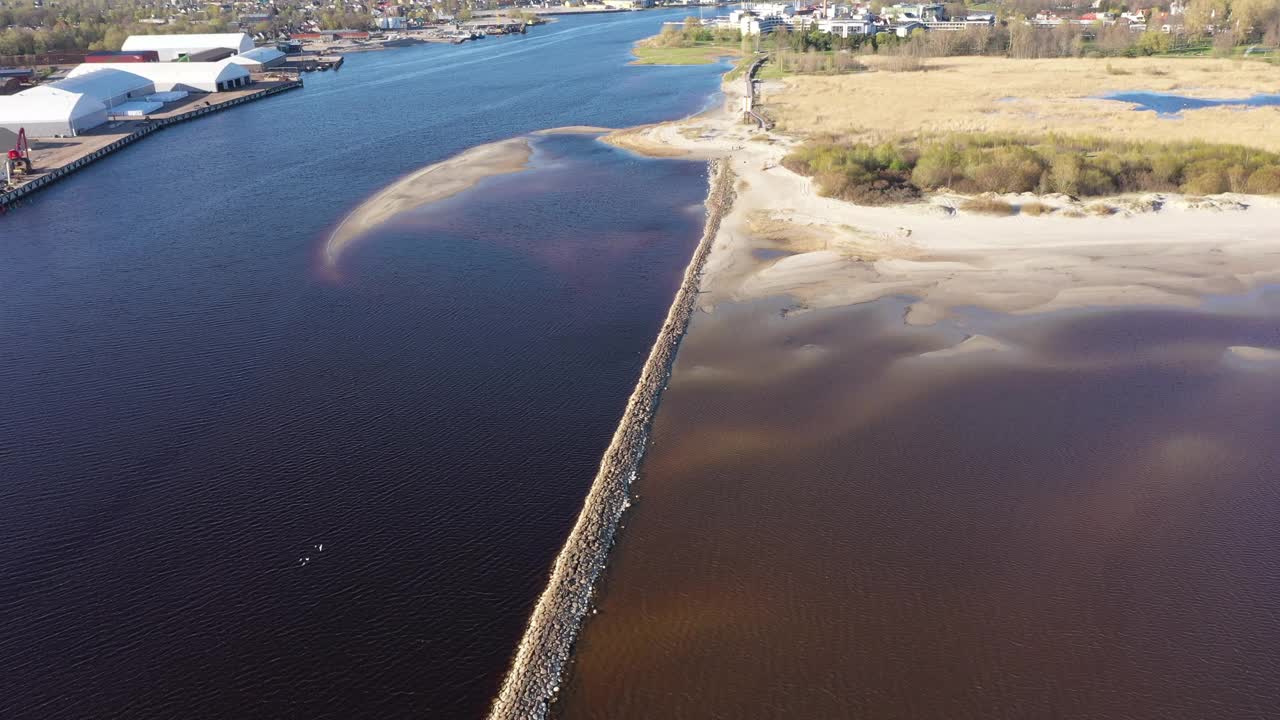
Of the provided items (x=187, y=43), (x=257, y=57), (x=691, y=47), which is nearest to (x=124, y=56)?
(x=187, y=43)

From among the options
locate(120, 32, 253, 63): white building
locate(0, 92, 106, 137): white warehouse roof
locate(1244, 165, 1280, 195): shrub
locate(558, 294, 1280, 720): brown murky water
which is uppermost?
locate(120, 32, 253, 63): white building

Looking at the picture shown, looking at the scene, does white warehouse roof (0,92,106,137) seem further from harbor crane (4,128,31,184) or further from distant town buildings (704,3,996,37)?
distant town buildings (704,3,996,37)

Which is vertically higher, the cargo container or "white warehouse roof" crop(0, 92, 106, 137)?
the cargo container

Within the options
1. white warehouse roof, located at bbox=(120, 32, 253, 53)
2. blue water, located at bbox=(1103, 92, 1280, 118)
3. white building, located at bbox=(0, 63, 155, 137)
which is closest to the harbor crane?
white building, located at bbox=(0, 63, 155, 137)

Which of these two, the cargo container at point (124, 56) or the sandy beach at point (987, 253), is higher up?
the cargo container at point (124, 56)

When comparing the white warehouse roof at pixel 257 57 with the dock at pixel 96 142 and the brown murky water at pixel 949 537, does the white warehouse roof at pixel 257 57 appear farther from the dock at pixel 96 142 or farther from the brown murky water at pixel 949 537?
the brown murky water at pixel 949 537

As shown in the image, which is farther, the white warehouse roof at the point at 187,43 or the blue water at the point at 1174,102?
the white warehouse roof at the point at 187,43

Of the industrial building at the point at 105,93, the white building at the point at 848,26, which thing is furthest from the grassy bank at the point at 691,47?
the industrial building at the point at 105,93

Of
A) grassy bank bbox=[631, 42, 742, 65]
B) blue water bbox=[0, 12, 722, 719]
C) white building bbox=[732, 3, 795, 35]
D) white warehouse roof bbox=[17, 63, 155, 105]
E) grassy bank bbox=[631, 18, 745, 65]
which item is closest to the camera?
blue water bbox=[0, 12, 722, 719]
